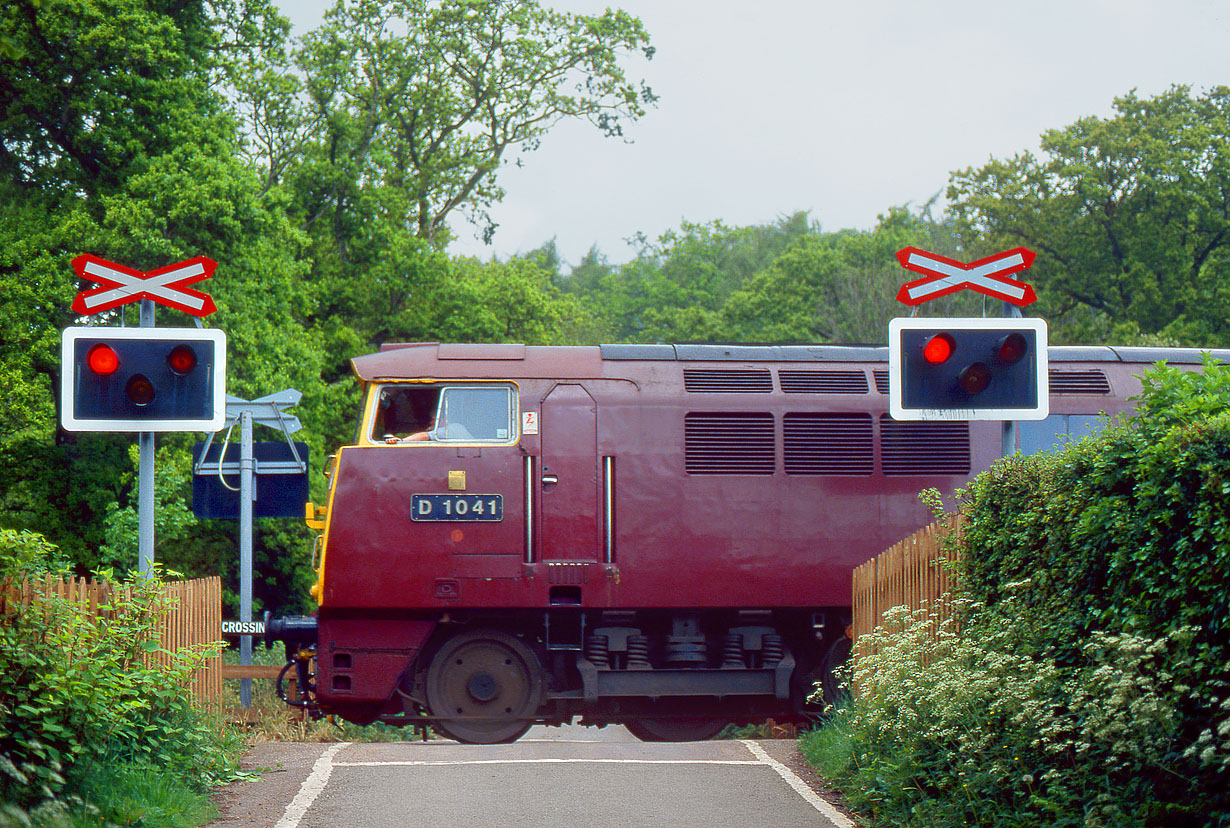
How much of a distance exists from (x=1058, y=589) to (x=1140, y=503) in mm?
1091

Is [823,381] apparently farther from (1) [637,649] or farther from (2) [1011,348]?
(2) [1011,348]

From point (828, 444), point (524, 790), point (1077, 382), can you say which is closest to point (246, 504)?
point (828, 444)

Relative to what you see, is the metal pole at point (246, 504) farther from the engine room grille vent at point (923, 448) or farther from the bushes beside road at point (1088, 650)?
the bushes beside road at point (1088, 650)

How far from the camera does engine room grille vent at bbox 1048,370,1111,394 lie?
13.0 meters

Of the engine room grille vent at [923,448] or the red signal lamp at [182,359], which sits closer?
the red signal lamp at [182,359]

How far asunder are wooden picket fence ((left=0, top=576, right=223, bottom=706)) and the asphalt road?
2.75 feet

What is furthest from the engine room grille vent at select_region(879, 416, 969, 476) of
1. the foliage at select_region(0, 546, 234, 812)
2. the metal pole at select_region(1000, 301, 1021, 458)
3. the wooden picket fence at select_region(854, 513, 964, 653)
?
the foliage at select_region(0, 546, 234, 812)

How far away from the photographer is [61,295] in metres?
23.7

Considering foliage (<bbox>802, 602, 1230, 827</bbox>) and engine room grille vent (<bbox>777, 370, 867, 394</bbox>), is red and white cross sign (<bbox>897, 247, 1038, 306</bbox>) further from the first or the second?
engine room grille vent (<bbox>777, 370, 867, 394</bbox>)

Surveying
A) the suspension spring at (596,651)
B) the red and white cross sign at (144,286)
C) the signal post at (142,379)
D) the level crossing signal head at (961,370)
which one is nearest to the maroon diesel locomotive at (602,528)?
the suspension spring at (596,651)

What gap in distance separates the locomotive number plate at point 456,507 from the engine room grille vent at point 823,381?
111 inches

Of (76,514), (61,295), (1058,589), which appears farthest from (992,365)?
(76,514)

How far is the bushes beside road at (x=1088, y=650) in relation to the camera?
18.4 feet

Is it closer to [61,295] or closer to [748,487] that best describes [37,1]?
[748,487]
